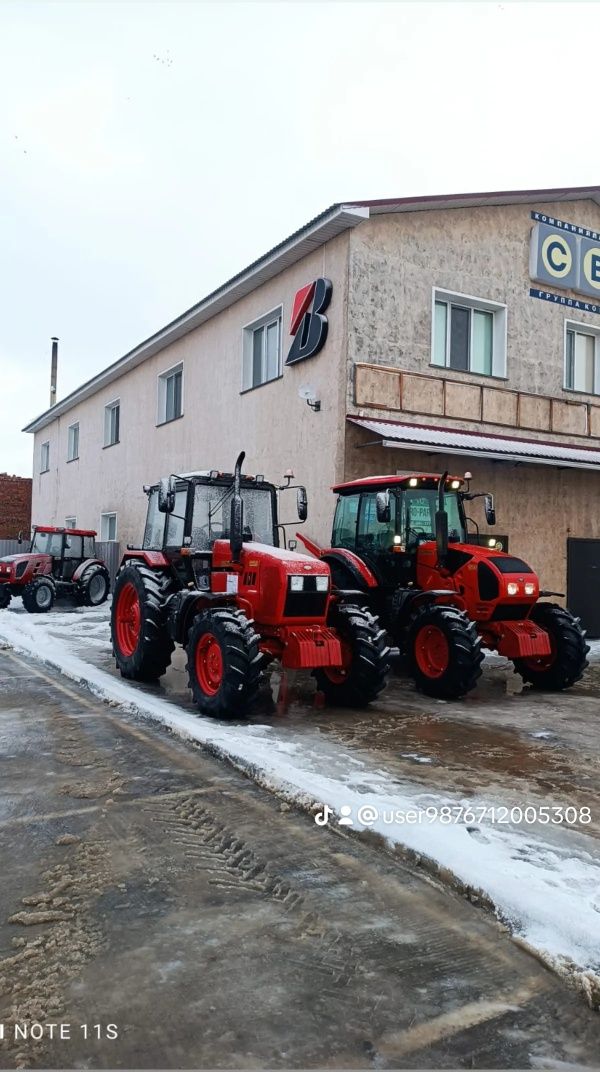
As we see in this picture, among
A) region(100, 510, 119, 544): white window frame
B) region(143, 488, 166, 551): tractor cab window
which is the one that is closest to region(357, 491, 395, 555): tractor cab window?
region(143, 488, 166, 551): tractor cab window

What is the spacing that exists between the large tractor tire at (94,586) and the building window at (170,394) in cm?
391

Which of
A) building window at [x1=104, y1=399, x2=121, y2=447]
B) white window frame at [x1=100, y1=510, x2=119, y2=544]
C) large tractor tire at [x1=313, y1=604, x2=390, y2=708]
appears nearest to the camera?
large tractor tire at [x1=313, y1=604, x2=390, y2=708]

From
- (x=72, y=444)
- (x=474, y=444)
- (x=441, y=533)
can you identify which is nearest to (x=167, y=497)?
(x=441, y=533)

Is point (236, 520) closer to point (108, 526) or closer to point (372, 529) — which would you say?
point (372, 529)

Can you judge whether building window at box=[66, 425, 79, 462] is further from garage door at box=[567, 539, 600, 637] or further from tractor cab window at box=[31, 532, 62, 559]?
garage door at box=[567, 539, 600, 637]

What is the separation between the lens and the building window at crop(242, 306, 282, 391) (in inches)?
576

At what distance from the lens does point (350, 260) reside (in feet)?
40.2

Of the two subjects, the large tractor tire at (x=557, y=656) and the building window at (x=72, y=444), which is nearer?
the large tractor tire at (x=557, y=656)

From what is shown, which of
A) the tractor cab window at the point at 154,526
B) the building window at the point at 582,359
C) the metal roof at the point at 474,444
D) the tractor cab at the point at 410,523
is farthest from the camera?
the building window at the point at 582,359

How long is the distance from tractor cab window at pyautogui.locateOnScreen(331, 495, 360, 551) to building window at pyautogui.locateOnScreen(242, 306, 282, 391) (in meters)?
4.66

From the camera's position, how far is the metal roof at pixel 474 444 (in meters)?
11.2

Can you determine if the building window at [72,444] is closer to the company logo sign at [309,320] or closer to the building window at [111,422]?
the building window at [111,422]

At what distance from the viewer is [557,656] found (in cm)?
892

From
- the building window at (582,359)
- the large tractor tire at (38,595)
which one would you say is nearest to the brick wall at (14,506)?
the large tractor tire at (38,595)
